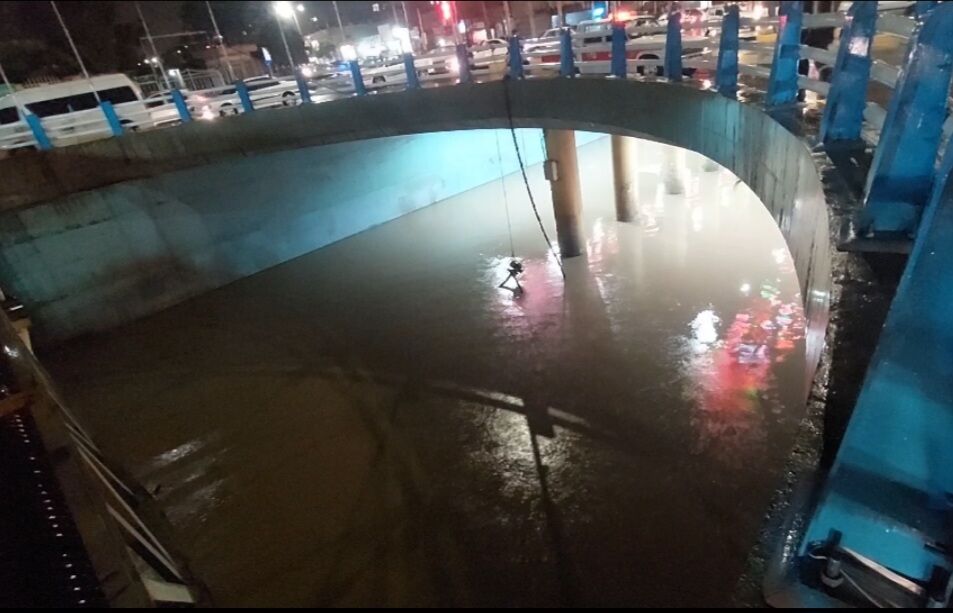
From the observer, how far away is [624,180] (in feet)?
47.8

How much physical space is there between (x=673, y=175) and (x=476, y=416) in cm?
1150

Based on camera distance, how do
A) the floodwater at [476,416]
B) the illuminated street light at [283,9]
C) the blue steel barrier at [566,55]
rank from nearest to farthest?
the floodwater at [476,416], the blue steel barrier at [566,55], the illuminated street light at [283,9]

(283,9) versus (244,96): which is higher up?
(283,9)

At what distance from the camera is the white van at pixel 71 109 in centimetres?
1188

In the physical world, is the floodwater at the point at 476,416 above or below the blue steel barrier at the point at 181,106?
below

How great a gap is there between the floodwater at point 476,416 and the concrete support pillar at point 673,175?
79.3 inches

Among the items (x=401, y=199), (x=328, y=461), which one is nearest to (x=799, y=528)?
(x=328, y=461)

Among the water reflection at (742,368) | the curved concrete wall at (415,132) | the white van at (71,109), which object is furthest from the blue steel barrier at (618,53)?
the white van at (71,109)

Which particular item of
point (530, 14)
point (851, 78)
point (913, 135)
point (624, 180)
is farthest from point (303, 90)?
point (530, 14)

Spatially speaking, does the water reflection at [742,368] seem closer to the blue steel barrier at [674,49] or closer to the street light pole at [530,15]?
the blue steel barrier at [674,49]

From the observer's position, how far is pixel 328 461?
8.10 meters

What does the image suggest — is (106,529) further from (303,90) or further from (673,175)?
(673,175)

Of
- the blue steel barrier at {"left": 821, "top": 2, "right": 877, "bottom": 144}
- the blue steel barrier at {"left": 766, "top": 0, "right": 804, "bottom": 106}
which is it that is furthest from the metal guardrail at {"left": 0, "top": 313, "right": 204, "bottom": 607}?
the blue steel barrier at {"left": 766, "top": 0, "right": 804, "bottom": 106}

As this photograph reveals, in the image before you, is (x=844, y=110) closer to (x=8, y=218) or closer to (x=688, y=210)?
(x=688, y=210)
